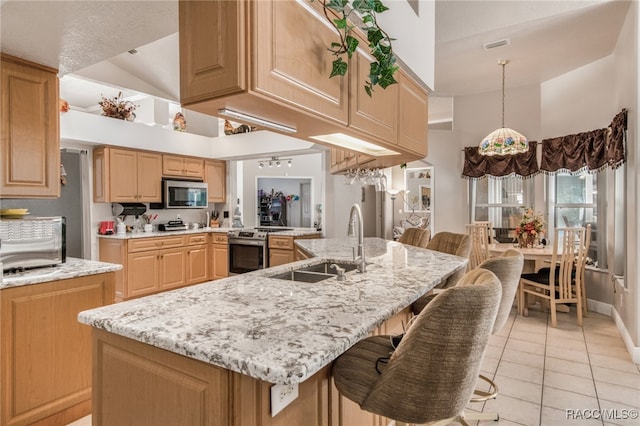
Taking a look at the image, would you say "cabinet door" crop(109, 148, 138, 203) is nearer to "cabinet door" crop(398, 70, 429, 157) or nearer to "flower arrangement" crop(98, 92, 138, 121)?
"flower arrangement" crop(98, 92, 138, 121)

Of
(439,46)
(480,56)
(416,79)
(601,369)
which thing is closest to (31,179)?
(416,79)

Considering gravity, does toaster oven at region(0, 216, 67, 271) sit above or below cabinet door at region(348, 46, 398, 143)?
below

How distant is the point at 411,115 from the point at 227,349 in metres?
1.99

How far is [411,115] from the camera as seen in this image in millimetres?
2418

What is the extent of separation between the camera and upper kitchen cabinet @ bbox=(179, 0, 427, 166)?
1.11 m

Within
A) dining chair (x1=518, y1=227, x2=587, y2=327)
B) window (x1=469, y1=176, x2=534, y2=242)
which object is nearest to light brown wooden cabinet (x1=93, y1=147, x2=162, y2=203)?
window (x1=469, y1=176, x2=534, y2=242)

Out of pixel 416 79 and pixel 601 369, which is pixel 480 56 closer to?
pixel 416 79

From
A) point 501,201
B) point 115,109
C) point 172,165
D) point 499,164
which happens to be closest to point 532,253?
point 501,201

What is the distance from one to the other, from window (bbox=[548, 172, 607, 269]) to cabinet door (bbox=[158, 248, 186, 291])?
5.55m

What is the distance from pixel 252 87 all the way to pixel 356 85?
72cm

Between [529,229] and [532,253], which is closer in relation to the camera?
[532,253]

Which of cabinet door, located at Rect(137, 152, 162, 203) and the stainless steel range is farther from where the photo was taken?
the stainless steel range

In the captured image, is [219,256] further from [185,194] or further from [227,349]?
[227,349]

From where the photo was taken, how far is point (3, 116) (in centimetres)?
209
